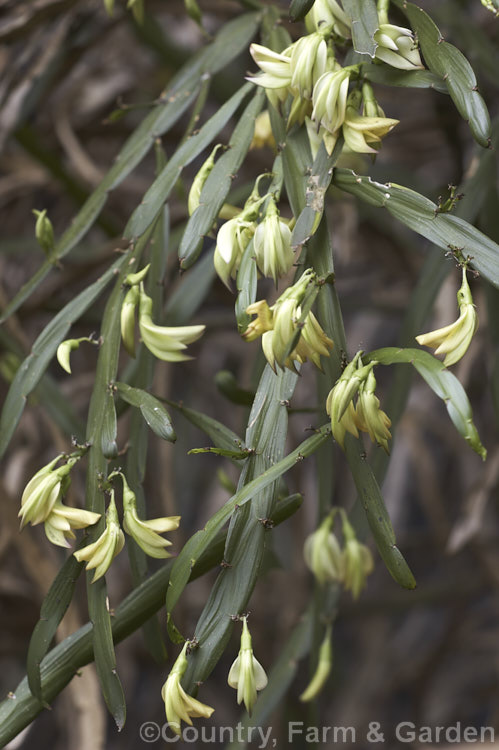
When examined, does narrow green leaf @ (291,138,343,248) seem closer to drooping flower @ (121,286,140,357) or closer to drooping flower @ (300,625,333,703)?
drooping flower @ (121,286,140,357)

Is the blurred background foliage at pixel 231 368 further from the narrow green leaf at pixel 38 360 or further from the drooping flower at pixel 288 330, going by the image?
the drooping flower at pixel 288 330

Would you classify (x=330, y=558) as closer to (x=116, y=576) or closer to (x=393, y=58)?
(x=393, y=58)

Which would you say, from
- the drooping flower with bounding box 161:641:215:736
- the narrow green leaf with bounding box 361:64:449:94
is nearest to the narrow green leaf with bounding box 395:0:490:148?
the narrow green leaf with bounding box 361:64:449:94

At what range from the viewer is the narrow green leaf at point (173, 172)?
19.9 inches

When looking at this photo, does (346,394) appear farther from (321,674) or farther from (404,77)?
(321,674)

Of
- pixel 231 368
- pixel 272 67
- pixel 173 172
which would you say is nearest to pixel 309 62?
pixel 272 67

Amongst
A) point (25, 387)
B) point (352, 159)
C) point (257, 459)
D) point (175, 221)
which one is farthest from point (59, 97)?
point (257, 459)

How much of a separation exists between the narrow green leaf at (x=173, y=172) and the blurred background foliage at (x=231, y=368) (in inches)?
5.6

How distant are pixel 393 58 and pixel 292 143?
0.27 ft

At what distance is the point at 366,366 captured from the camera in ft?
1.19

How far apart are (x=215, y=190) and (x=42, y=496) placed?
22 cm

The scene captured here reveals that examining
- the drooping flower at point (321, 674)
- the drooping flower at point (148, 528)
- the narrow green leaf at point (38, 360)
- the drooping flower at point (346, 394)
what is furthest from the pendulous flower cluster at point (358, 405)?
the drooping flower at point (321, 674)

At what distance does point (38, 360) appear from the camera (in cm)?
50

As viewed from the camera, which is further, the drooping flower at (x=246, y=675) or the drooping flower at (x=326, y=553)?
the drooping flower at (x=326, y=553)
